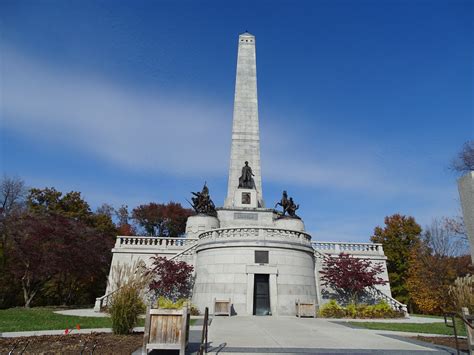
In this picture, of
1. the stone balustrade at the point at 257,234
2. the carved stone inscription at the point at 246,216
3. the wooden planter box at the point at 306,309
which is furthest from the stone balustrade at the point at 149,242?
the wooden planter box at the point at 306,309

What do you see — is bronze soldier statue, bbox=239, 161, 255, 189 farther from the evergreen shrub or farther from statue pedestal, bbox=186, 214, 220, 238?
the evergreen shrub

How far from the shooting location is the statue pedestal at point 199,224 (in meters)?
27.7

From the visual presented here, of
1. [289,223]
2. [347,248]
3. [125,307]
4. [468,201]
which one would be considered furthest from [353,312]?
Result: [125,307]

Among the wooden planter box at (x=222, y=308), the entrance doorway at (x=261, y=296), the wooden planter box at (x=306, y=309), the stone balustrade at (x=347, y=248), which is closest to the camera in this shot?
the wooden planter box at (x=222, y=308)

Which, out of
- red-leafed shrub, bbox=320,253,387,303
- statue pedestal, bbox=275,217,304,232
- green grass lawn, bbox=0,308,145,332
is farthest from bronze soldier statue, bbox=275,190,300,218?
green grass lawn, bbox=0,308,145,332

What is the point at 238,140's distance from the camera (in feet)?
114

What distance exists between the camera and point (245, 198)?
30.8 meters

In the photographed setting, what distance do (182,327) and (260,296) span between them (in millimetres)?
12756

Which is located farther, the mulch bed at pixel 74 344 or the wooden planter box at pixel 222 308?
the wooden planter box at pixel 222 308

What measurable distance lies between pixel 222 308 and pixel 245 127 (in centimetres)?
2261

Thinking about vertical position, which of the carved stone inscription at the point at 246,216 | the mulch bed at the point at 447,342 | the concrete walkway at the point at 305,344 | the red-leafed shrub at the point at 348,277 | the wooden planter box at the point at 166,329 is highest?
the carved stone inscription at the point at 246,216

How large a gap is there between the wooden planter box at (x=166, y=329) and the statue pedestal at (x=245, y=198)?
24217mm

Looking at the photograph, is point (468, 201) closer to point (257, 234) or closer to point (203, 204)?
point (257, 234)

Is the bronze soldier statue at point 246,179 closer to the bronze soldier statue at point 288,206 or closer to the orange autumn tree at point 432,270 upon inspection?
the bronze soldier statue at point 288,206
